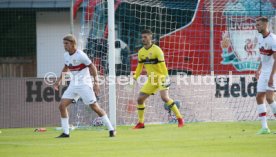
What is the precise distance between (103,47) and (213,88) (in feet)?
11.3

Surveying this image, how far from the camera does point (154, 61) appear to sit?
60.1 feet

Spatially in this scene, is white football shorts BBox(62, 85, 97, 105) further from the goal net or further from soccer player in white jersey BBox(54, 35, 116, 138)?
the goal net

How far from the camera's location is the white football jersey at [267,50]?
15.0m

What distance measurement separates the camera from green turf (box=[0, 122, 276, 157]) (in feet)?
38.1

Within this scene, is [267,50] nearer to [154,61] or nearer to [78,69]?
[78,69]

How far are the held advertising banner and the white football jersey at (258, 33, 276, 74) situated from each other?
6.63 metres

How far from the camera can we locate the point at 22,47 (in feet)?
90.7

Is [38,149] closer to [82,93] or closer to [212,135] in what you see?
[82,93]

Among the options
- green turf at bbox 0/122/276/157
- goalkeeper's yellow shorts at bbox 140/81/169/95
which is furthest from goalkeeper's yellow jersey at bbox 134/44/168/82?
green turf at bbox 0/122/276/157

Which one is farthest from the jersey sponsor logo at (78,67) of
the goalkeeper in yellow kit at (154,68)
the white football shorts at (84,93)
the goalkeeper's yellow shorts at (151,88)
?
the goalkeeper's yellow shorts at (151,88)

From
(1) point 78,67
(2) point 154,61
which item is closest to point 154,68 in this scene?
(2) point 154,61

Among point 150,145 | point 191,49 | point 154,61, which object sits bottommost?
point 150,145

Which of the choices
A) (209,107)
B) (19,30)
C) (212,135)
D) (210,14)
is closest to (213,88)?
(209,107)

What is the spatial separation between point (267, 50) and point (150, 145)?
11.5ft
